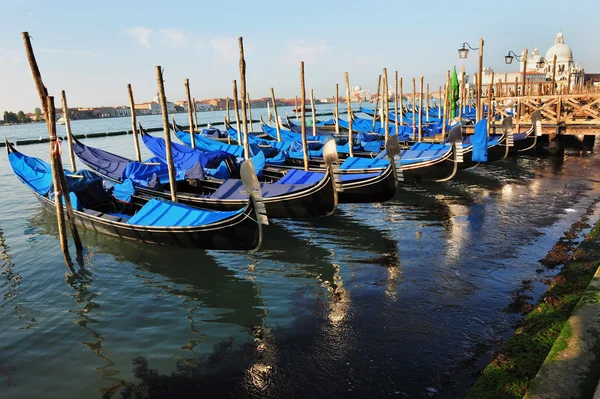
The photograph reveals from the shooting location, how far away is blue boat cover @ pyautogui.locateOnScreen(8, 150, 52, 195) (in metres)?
9.80

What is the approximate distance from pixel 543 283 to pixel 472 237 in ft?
7.26

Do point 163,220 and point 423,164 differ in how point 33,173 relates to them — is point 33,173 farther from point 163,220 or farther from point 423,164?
point 423,164

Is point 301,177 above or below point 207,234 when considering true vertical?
above

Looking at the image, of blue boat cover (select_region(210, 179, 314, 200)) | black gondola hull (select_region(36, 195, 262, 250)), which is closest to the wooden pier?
blue boat cover (select_region(210, 179, 314, 200))

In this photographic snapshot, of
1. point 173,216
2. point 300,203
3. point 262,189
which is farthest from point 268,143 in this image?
point 173,216

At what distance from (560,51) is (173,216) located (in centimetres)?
8611

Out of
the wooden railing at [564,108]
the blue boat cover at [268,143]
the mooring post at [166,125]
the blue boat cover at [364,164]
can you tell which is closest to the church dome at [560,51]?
the wooden railing at [564,108]

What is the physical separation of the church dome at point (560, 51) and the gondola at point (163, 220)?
3245 inches

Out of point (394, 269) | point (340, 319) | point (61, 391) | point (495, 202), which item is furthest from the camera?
point (495, 202)

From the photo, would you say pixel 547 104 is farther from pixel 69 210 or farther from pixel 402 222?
pixel 69 210

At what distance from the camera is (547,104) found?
16359mm

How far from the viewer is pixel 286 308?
5.37 m

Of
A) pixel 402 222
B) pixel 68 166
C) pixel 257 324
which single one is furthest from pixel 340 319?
pixel 68 166

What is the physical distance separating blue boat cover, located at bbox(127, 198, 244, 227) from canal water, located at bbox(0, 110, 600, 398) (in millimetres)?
636
